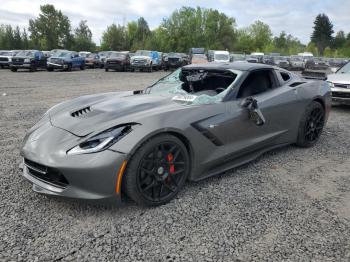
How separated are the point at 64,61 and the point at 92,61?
5820mm

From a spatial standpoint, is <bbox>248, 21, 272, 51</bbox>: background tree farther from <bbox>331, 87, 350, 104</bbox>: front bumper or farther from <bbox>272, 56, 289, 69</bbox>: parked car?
<bbox>331, 87, 350, 104</bbox>: front bumper

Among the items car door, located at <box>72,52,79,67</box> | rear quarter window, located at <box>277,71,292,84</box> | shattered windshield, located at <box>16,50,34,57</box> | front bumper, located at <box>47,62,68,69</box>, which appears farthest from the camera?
car door, located at <box>72,52,79,67</box>

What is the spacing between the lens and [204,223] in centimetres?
291

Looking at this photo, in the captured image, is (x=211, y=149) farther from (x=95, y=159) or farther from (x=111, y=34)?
(x=111, y=34)

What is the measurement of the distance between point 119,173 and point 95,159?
0.77 feet

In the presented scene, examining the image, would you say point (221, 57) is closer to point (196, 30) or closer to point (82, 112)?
point (82, 112)

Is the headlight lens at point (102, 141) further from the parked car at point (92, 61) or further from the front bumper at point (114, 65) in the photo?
the parked car at point (92, 61)

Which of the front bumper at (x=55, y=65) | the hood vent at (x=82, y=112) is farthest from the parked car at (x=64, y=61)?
the hood vent at (x=82, y=112)

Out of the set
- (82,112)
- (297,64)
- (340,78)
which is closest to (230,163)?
(82,112)

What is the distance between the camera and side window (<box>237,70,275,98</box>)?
4.12 m

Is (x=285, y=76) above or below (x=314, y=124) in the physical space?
above

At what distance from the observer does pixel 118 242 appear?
2.62 meters

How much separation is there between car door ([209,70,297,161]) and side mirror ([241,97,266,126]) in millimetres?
27

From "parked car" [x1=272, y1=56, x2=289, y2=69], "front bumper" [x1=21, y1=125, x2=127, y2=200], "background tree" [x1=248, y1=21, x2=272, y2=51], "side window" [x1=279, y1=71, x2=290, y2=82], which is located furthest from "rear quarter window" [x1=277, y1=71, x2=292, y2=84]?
"background tree" [x1=248, y1=21, x2=272, y2=51]
